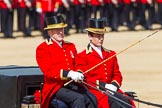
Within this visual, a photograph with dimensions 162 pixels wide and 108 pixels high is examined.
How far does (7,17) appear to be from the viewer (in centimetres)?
2302

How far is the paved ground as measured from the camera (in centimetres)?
1500

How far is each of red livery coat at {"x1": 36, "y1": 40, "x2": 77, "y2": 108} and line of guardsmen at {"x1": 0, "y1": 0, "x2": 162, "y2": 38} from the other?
13562 millimetres

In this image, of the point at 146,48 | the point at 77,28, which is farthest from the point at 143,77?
the point at 77,28

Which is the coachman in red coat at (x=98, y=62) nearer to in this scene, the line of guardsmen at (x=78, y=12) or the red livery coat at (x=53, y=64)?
the red livery coat at (x=53, y=64)

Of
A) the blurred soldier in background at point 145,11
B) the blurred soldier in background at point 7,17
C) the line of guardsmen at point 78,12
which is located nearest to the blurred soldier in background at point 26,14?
the line of guardsmen at point 78,12

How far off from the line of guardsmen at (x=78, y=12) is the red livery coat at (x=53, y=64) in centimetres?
1356

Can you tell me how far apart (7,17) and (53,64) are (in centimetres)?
1486

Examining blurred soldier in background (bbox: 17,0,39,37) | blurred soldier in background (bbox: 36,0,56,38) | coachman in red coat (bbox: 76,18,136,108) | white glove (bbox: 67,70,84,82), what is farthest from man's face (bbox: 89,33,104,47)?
blurred soldier in background (bbox: 17,0,39,37)

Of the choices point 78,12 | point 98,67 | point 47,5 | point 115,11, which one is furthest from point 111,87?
point 115,11

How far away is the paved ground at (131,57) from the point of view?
1500cm

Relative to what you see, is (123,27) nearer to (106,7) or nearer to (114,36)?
(106,7)

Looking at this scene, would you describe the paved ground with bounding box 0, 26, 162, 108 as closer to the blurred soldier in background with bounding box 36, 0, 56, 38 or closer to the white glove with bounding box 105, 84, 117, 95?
the blurred soldier in background with bounding box 36, 0, 56, 38

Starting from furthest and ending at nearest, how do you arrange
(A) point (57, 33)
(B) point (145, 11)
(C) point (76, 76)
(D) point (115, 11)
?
(B) point (145, 11)
(D) point (115, 11)
(A) point (57, 33)
(C) point (76, 76)

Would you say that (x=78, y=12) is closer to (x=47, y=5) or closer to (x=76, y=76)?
(x=47, y=5)
